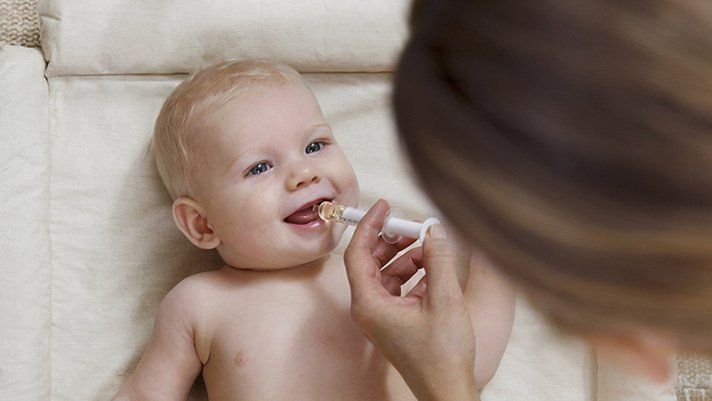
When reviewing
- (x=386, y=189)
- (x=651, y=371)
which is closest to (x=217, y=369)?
(x=386, y=189)

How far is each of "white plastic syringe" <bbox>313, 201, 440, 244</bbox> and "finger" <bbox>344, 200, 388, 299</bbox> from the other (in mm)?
18

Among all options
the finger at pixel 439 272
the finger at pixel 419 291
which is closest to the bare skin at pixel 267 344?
the finger at pixel 419 291

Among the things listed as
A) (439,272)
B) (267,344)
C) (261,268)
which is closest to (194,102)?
(261,268)

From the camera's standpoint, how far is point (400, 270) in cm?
129

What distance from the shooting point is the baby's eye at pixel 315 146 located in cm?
132

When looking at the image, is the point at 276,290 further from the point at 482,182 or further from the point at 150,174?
the point at 482,182

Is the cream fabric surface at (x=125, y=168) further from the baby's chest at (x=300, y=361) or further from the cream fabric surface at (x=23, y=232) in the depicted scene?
the baby's chest at (x=300, y=361)

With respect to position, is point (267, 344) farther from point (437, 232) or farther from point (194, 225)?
point (437, 232)

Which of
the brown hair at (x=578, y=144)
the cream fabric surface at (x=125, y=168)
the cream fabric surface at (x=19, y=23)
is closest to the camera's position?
the brown hair at (x=578, y=144)

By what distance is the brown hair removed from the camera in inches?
20.4

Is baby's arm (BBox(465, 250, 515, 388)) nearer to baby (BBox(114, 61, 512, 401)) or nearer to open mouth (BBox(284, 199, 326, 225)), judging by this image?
baby (BBox(114, 61, 512, 401))

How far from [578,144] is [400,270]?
0.76 m

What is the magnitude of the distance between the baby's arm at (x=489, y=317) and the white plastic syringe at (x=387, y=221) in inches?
6.7

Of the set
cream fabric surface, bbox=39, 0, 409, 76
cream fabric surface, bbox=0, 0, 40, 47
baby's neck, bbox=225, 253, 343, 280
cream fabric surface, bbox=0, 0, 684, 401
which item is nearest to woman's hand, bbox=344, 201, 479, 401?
baby's neck, bbox=225, 253, 343, 280
